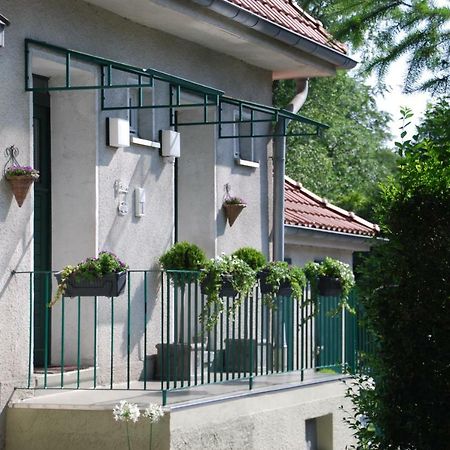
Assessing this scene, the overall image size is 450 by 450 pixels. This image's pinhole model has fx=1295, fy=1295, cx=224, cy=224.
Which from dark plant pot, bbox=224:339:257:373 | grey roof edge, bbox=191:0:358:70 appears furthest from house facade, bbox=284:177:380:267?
dark plant pot, bbox=224:339:257:373

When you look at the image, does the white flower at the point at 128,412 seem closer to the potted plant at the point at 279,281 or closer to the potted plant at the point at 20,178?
the potted plant at the point at 20,178

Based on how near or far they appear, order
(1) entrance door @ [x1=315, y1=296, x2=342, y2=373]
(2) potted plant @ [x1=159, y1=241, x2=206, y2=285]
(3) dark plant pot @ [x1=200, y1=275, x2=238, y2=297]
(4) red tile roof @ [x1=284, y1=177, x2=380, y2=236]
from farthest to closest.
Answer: (4) red tile roof @ [x1=284, y1=177, x2=380, y2=236]
(1) entrance door @ [x1=315, y1=296, x2=342, y2=373]
(2) potted plant @ [x1=159, y1=241, x2=206, y2=285]
(3) dark plant pot @ [x1=200, y1=275, x2=238, y2=297]

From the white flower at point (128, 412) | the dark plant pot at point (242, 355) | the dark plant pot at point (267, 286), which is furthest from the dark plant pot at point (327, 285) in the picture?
the white flower at point (128, 412)

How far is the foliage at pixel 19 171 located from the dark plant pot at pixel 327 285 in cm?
370

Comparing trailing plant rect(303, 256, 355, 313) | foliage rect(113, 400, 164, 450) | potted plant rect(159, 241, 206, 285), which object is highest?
potted plant rect(159, 241, 206, 285)

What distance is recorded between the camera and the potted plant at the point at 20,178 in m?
10.3

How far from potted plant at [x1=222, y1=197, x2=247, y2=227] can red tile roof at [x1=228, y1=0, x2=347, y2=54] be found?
194 centimetres

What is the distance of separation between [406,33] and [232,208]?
192 inches

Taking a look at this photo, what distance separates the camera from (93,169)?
1154cm

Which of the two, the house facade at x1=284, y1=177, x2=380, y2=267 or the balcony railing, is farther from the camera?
the house facade at x1=284, y1=177, x2=380, y2=267

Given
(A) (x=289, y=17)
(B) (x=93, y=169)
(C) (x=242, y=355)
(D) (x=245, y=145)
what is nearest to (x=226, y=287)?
(C) (x=242, y=355)

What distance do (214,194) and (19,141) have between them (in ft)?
11.8

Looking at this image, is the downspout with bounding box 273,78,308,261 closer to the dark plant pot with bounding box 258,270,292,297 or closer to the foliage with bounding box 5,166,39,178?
the dark plant pot with bounding box 258,270,292,297

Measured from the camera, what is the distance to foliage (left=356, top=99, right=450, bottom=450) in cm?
809
